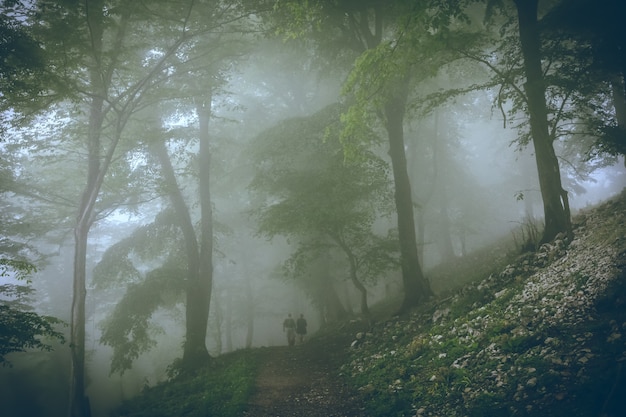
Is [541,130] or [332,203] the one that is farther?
[332,203]

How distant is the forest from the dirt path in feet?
8.89

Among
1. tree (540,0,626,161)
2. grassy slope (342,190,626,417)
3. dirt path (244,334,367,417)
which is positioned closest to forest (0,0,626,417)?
tree (540,0,626,161)

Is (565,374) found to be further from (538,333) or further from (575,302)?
(575,302)

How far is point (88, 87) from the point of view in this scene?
12.7m

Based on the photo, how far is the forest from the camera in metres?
10.0

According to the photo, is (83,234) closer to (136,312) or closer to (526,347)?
(136,312)

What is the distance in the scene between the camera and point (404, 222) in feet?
44.9

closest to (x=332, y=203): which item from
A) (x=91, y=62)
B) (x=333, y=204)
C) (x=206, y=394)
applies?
(x=333, y=204)

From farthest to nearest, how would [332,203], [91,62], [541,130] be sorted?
[332,203] → [91,62] → [541,130]

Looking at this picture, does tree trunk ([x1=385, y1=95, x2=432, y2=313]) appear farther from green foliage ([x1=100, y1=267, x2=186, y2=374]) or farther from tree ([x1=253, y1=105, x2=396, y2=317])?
green foliage ([x1=100, y1=267, x2=186, y2=374])

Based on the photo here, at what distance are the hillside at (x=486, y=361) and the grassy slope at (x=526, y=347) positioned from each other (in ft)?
0.07

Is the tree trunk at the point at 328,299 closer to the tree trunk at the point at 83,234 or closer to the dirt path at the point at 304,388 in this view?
A: the dirt path at the point at 304,388

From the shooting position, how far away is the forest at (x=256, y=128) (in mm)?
10000

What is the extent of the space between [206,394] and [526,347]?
8.34 meters
